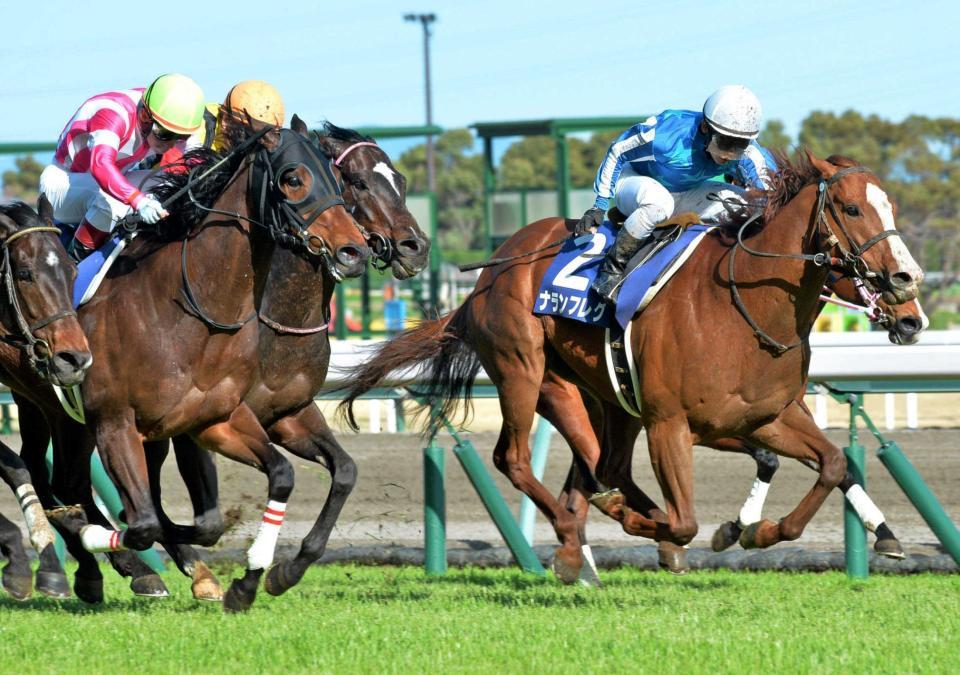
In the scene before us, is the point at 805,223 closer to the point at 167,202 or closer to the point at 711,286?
the point at 711,286

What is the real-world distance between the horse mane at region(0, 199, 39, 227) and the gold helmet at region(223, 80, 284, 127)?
48.7 inches

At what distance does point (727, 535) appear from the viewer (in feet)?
21.4

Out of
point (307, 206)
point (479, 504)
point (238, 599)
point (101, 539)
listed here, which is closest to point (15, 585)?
point (101, 539)

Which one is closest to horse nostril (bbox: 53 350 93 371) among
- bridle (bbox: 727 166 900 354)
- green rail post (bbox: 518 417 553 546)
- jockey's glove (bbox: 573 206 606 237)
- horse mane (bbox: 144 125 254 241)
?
horse mane (bbox: 144 125 254 241)

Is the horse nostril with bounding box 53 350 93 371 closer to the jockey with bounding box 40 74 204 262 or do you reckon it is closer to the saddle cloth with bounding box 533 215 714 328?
the jockey with bounding box 40 74 204 262

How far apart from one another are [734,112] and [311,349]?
2020 millimetres

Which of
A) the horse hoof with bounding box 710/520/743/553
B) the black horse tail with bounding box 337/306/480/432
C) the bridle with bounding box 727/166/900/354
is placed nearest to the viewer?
the bridle with bounding box 727/166/900/354

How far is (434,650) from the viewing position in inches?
192

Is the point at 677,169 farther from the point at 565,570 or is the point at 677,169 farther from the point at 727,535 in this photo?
the point at 565,570

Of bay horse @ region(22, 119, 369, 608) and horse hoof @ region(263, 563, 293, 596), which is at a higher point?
bay horse @ region(22, 119, 369, 608)

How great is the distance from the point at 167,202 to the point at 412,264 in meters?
1.01

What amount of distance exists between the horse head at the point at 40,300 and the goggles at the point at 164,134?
2.33 ft

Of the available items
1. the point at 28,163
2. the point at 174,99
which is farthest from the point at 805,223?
the point at 28,163

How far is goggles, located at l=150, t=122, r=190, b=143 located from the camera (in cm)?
609
